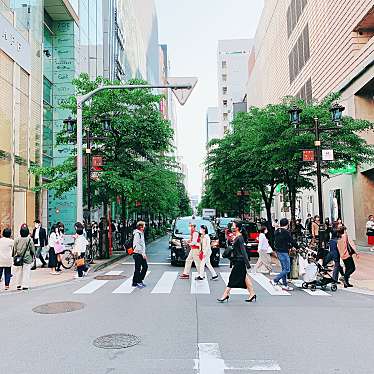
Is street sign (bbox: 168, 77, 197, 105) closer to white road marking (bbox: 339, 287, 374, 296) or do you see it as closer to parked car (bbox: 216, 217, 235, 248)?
white road marking (bbox: 339, 287, 374, 296)

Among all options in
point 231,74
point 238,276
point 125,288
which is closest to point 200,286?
point 125,288

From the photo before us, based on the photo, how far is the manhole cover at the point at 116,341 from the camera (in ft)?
20.6

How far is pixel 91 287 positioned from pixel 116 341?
5800 millimetres

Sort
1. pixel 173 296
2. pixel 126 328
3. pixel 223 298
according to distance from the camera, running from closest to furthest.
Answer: pixel 126 328 < pixel 223 298 < pixel 173 296

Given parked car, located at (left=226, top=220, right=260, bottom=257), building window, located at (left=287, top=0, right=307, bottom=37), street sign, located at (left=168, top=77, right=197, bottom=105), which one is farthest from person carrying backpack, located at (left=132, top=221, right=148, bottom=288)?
building window, located at (left=287, top=0, right=307, bottom=37)

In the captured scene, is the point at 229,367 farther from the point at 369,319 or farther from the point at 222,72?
the point at 222,72

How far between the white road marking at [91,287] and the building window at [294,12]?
106 ft

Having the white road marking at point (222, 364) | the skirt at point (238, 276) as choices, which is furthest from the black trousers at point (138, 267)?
the white road marking at point (222, 364)

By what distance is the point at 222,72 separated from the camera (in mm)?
129500

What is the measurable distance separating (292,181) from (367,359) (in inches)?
675

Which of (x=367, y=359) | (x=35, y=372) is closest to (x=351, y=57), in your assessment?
(x=367, y=359)

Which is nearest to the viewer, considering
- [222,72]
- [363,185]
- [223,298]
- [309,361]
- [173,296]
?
[309,361]

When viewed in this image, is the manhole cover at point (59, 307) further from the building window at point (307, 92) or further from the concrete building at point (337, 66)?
the building window at point (307, 92)

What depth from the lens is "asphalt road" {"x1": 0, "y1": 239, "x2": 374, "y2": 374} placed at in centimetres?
548
